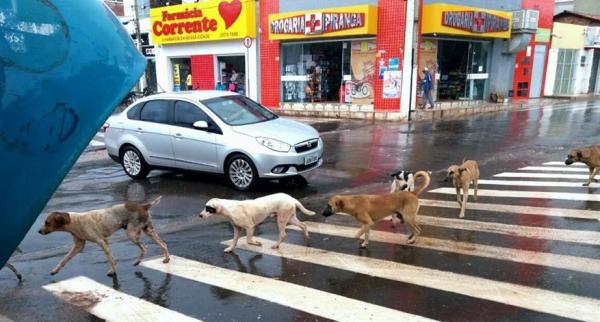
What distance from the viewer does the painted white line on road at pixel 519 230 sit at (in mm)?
6125

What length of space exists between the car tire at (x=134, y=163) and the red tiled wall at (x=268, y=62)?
14.7 metres

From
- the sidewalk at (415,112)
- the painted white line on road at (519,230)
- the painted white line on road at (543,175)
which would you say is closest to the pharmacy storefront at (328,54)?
the sidewalk at (415,112)

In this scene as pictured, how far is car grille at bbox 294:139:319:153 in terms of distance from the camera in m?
8.90

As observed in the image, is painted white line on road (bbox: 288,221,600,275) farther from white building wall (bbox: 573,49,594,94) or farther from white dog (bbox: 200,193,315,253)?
white building wall (bbox: 573,49,594,94)

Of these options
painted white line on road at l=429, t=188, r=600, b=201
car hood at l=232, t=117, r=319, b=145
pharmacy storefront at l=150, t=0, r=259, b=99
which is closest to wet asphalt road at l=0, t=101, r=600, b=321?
painted white line on road at l=429, t=188, r=600, b=201

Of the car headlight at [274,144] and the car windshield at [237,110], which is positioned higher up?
the car windshield at [237,110]

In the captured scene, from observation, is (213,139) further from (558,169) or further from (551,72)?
(551,72)

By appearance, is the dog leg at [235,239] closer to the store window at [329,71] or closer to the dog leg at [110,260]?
the dog leg at [110,260]

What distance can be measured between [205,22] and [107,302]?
933 inches

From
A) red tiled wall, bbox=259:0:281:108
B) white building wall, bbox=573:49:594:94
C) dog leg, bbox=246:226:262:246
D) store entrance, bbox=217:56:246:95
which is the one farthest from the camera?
white building wall, bbox=573:49:594:94

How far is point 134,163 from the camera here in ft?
34.4

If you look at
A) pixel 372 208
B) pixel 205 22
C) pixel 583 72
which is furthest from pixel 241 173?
pixel 583 72

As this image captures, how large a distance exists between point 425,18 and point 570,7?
27.9m

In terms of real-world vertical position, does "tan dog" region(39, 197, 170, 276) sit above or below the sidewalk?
above
